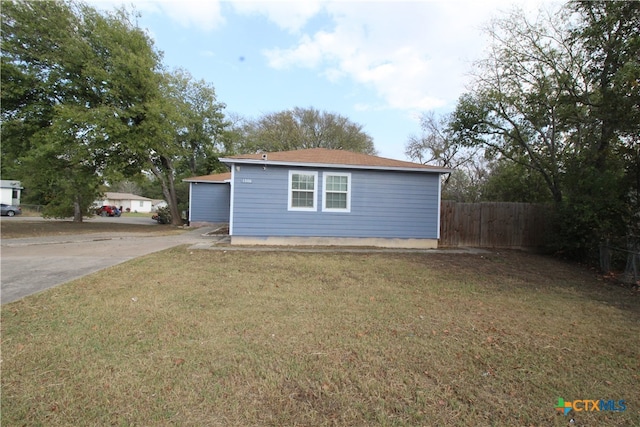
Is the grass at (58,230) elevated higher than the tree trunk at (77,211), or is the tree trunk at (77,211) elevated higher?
the tree trunk at (77,211)

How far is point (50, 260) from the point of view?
23.9ft

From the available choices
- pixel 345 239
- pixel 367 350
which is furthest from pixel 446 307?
pixel 345 239

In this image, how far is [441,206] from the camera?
11312 mm

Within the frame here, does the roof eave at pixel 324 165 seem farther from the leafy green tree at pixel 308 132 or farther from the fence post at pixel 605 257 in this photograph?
the leafy green tree at pixel 308 132

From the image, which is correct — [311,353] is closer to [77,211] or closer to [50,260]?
[50,260]

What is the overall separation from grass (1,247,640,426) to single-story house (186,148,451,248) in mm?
4606

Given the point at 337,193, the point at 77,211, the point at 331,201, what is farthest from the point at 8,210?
the point at 337,193

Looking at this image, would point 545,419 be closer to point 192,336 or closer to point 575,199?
point 192,336

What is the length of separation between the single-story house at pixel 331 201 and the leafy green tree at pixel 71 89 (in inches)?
336

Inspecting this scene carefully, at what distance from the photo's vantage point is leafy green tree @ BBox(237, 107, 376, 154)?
2923 centimetres

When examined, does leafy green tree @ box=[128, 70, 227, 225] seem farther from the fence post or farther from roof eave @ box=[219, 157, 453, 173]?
the fence post

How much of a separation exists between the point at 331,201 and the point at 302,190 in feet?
3.36

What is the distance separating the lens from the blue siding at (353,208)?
397 inches

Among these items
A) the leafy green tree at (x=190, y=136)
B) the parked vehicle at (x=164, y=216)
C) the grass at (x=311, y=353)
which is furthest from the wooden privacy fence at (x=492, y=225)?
the parked vehicle at (x=164, y=216)
